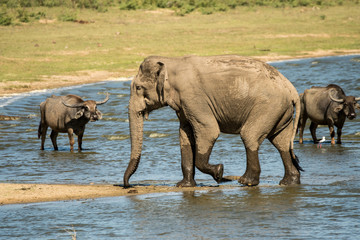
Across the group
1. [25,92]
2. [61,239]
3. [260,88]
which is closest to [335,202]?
[260,88]

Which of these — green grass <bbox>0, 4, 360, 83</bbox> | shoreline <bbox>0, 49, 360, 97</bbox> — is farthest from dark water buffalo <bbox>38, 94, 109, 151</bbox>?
green grass <bbox>0, 4, 360, 83</bbox>

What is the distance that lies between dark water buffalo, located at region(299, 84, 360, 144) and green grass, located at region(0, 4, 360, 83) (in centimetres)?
1393

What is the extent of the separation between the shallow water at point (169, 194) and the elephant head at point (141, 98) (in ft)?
3.13

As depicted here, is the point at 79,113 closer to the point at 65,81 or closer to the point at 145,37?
the point at 65,81

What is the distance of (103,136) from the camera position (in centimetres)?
1686

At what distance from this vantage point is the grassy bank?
1179 inches

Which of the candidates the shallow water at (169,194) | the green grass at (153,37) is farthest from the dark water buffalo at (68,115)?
the green grass at (153,37)

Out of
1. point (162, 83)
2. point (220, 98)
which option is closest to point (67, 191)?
point (162, 83)

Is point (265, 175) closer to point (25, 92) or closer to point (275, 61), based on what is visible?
point (25, 92)

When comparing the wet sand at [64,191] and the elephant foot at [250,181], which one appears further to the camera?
the elephant foot at [250,181]

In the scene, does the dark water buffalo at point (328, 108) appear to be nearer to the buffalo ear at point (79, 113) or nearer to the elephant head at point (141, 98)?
the buffalo ear at point (79, 113)

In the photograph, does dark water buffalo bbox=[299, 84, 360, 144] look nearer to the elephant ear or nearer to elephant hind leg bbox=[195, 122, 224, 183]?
elephant hind leg bbox=[195, 122, 224, 183]

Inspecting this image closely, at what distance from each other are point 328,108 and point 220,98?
7.14m

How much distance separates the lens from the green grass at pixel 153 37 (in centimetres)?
3077
